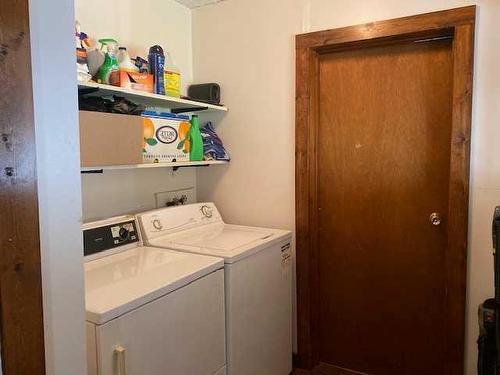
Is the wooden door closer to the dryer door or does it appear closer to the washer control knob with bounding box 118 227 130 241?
the dryer door

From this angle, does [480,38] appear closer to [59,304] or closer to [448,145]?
[448,145]

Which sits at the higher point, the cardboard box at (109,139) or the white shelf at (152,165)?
the cardboard box at (109,139)

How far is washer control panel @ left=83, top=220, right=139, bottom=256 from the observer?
1.77m

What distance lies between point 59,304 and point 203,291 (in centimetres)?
89

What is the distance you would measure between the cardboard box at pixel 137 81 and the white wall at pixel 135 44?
325 mm

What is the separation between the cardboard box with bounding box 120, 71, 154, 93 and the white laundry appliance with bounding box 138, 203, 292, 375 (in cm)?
65

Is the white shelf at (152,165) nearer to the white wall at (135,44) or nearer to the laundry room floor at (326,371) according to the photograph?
the white wall at (135,44)

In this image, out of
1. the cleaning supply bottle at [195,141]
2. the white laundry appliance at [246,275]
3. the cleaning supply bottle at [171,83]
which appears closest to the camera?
the white laundry appliance at [246,275]

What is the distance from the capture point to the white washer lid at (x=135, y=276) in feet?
4.20

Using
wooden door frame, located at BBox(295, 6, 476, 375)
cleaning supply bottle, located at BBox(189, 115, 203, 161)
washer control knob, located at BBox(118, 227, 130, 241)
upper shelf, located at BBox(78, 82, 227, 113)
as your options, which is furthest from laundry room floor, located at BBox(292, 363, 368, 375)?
upper shelf, located at BBox(78, 82, 227, 113)

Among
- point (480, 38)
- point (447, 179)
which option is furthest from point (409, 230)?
point (480, 38)

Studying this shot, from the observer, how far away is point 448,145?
6.75 ft

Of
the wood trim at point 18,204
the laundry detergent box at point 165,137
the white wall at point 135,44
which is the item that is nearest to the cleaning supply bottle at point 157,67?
the laundry detergent box at point 165,137

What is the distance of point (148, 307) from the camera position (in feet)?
4.50
